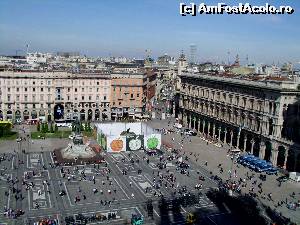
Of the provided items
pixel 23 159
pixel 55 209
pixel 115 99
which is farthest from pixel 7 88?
pixel 55 209

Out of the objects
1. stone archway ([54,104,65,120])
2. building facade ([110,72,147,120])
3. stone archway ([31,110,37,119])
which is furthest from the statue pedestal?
building facade ([110,72,147,120])

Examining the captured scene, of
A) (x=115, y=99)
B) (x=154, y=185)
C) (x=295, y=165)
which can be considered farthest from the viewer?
(x=115, y=99)

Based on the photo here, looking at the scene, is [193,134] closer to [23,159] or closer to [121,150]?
[121,150]

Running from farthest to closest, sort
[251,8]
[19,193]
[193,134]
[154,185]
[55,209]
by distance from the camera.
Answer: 1. [193,134]
2. [154,185]
3. [19,193]
4. [55,209]
5. [251,8]

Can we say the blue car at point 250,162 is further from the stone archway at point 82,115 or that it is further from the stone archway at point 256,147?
the stone archway at point 82,115

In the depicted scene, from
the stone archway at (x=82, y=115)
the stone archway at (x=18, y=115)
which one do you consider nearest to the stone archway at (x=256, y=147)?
the stone archway at (x=82, y=115)

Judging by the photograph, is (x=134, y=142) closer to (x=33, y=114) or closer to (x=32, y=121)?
(x=32, y=121)
